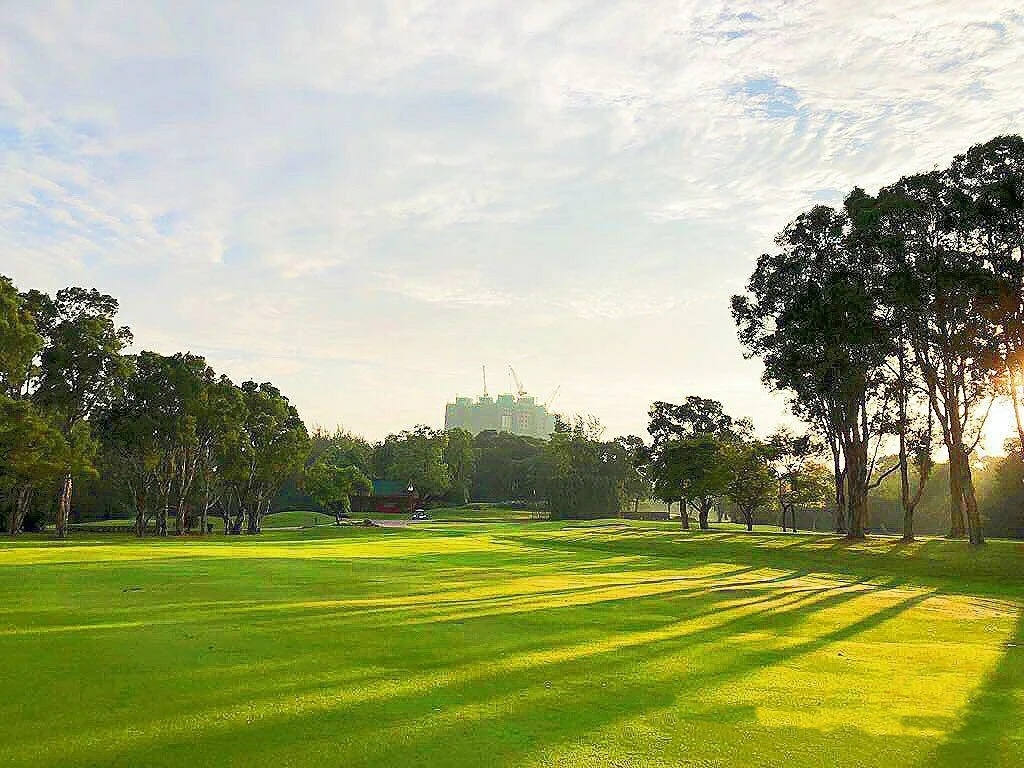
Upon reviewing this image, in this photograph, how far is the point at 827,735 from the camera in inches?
301

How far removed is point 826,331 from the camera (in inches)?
1689

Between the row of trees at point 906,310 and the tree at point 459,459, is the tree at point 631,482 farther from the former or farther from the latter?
the row of trees at point 906,310

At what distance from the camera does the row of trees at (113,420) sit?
164 feet

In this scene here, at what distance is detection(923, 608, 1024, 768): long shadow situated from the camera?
7125 millimetres

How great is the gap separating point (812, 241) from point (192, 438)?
5420 centimetres

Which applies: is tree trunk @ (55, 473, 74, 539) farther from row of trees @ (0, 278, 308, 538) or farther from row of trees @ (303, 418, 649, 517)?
row of trees @ (303, 418, 649, 517)

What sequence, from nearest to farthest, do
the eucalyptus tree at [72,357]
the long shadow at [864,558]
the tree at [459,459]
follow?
the long shadow at [864,558] < the eucalyptus tree at [72,357] < the tree at [459,459]

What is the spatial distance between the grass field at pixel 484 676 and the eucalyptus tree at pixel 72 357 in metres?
44.4

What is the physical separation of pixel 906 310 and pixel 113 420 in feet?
205

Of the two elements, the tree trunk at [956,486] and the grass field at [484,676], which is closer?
the grass field at [484,676]

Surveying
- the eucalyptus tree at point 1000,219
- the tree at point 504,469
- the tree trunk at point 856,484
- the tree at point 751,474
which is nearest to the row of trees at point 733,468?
the tree at point 751,474

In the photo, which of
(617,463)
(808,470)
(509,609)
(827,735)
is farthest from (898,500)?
(827,735)

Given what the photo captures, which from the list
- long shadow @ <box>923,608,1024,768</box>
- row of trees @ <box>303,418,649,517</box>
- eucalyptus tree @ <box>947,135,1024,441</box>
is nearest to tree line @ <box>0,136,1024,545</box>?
eucalyptus tree @ <box>947,135,1024,441</box>

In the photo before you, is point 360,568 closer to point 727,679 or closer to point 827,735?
point 727,679
